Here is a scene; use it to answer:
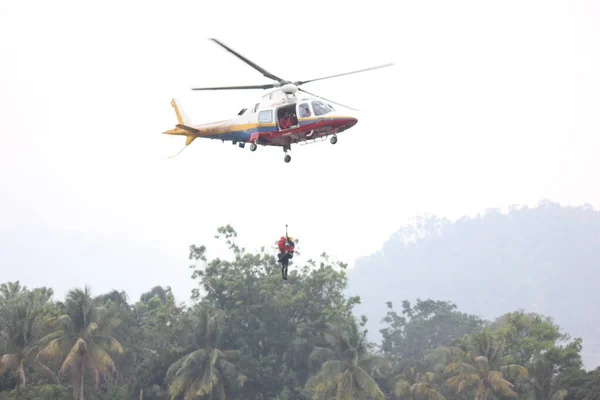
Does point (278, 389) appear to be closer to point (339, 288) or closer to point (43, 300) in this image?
point (339, 288)

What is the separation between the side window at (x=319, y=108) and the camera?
41188mm

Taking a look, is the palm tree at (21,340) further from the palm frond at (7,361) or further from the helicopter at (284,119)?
the helicopter at (284,119)

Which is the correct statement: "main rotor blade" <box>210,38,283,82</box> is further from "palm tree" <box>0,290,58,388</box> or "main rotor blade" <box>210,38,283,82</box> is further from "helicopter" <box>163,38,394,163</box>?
"palm tree" <box>0,290,58,388</box>

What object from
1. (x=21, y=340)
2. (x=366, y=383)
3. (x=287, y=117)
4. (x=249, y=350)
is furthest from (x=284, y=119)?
(x=249, y=350)

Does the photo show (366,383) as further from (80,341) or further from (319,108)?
(319,108)

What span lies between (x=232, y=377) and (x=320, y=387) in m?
7.86

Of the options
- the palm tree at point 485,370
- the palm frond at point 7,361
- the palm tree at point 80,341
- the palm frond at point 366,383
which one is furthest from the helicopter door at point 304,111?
the palm tree at point 485,370

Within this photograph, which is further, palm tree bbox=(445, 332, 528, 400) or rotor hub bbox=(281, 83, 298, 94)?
palm tree bbox=(445, 332, 528, 400)

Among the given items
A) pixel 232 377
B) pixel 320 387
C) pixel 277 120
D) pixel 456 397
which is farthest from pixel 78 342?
pixel 456 397

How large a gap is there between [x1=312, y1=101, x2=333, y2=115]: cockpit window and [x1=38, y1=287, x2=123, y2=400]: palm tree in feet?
95.3

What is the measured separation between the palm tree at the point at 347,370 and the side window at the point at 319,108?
101ft

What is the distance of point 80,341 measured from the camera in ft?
199

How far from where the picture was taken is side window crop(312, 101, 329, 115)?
41188 millimetres

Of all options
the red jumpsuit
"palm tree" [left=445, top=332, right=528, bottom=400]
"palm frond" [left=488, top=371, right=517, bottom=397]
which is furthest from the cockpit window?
"palm frond" [left=488, top=371, right=517, bottom=397]
